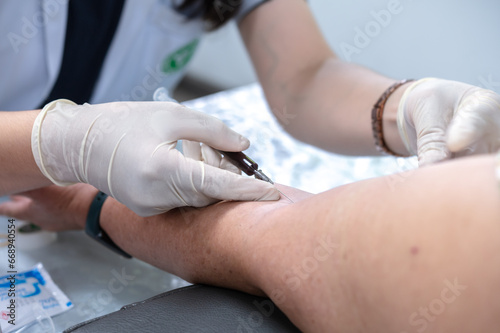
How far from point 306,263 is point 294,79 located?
883 mm

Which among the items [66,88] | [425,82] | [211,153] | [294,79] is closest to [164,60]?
[66,88]

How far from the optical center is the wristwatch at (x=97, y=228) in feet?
3.62

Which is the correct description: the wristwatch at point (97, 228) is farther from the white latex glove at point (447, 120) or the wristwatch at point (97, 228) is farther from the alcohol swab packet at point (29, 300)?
the white latex glove at point (447, 120)

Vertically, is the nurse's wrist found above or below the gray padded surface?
above

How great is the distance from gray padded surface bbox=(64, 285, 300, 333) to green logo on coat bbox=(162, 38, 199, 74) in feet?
3.25

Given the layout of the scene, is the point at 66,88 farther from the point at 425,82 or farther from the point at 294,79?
the point at 425,82

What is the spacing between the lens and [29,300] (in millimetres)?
962

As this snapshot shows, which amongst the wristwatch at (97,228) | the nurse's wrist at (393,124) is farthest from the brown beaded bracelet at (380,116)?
the wristwatch at (97,228)

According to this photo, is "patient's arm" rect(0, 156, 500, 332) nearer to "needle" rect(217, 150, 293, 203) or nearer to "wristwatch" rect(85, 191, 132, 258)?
"needle" rect(217, 150, 293, 203)

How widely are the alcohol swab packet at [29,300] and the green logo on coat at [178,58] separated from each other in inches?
32.9

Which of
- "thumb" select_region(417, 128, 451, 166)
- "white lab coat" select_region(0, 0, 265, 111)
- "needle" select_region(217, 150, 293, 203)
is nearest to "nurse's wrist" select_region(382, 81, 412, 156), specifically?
"thumb" select_region(417, 128, 451, 166)

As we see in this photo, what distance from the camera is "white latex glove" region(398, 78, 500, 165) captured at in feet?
2.46

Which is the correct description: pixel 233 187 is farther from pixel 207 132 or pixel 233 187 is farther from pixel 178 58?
pixel 178 58

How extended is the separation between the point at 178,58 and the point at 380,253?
124 cm
